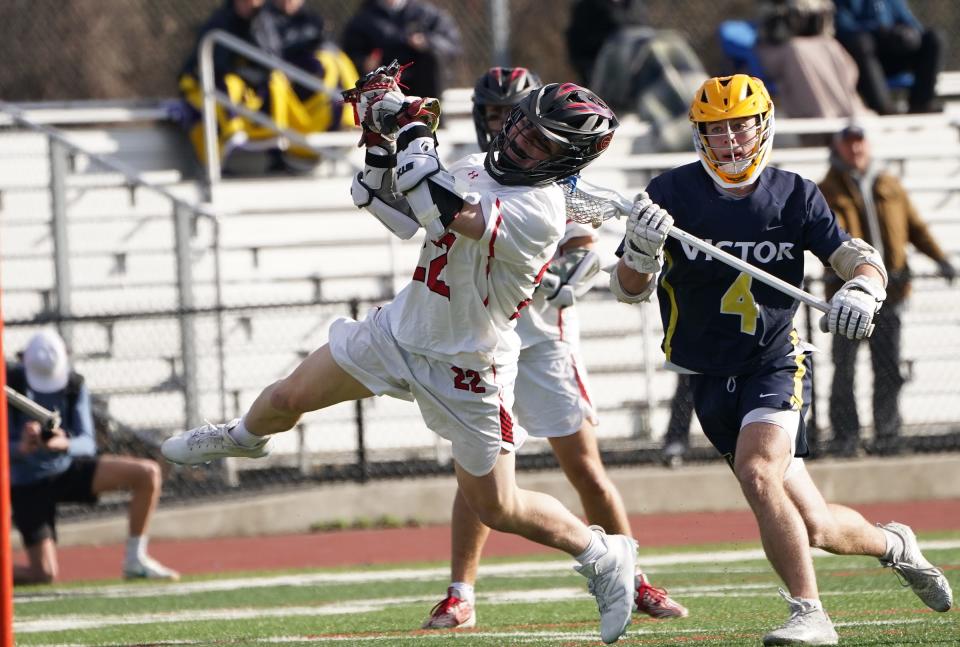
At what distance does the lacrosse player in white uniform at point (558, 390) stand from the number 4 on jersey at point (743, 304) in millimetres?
1063

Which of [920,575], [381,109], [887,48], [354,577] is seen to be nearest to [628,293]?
[381,109]

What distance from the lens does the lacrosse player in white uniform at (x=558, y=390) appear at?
6.65 meters

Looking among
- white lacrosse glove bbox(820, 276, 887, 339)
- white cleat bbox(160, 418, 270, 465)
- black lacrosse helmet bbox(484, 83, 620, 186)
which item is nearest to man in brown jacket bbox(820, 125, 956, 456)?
white lacrosse glove bbox(820, 276, 887, 339)

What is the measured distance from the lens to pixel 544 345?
6906 millimetres

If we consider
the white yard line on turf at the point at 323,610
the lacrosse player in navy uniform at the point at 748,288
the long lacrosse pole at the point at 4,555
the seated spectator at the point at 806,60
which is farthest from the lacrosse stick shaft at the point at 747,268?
the seated spectator at the point at 806,60

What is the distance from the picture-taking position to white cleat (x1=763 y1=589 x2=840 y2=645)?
5227 millimetres

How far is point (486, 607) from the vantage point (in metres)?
7.37

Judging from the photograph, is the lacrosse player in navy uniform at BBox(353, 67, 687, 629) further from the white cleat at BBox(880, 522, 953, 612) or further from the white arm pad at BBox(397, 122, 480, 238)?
the white arm pad at BBox(397, 122, 480, 238)

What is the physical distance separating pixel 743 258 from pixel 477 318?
1.02 m

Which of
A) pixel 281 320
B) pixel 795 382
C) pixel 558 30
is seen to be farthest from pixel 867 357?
pixel 558 30

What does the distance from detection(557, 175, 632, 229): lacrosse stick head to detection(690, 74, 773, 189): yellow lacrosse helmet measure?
380mm

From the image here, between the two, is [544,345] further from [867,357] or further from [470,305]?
[867,357]

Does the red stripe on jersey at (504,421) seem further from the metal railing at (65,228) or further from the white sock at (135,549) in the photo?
the metal railing at (65,228)

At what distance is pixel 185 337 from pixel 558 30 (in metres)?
11.2
